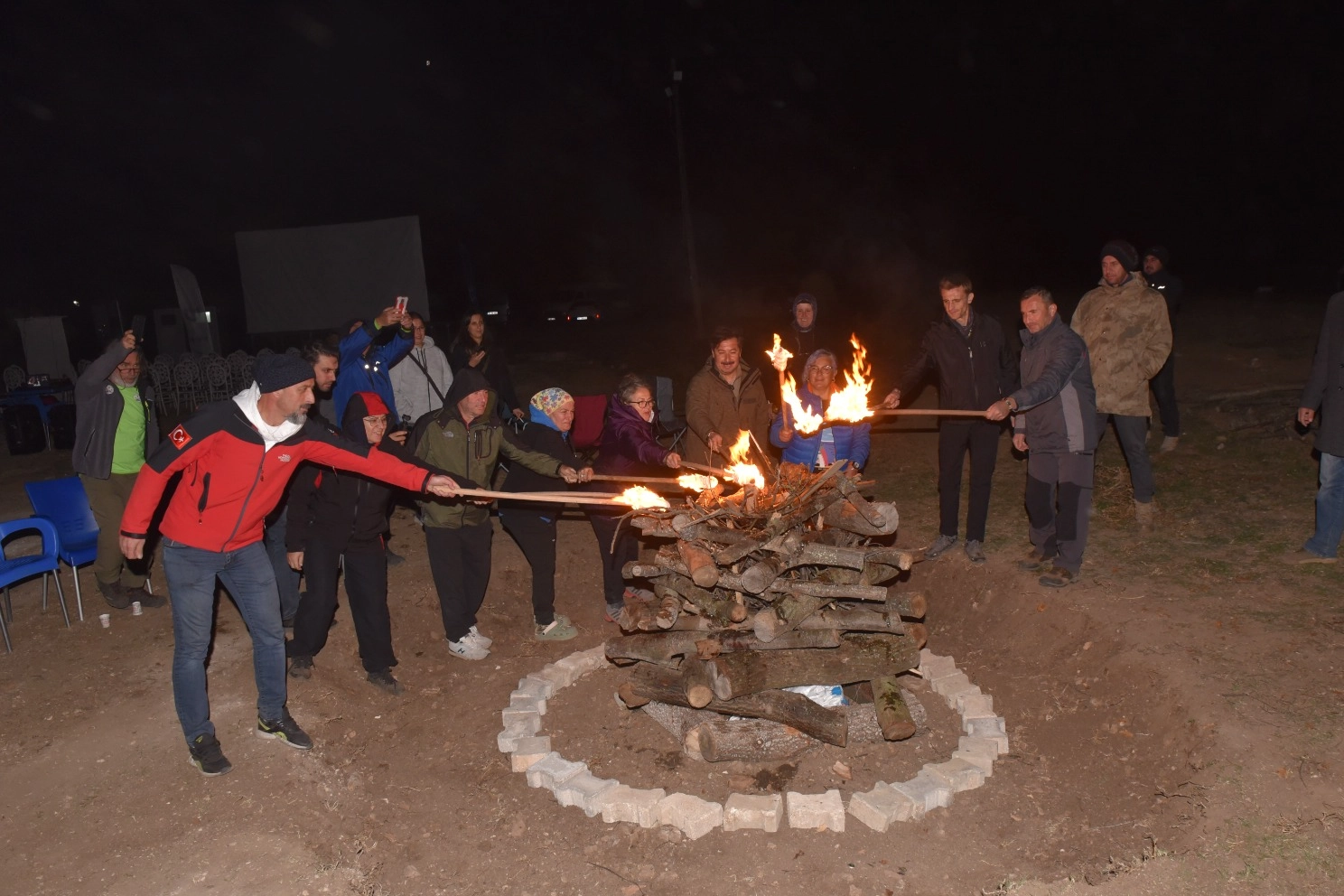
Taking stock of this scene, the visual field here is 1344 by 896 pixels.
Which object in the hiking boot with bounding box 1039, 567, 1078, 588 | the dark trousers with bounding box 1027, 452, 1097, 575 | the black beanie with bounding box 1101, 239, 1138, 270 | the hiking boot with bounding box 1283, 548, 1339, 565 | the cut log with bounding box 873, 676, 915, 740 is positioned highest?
the black beanie with bounding box 1101, 239, 1138, 270

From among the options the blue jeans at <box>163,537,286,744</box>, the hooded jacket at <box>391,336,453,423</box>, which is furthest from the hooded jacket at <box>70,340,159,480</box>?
the blue jeans at <box>163,537,286,744</box>

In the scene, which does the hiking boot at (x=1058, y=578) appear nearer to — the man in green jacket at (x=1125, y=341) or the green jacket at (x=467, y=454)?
the man in green jacket at (x=1125, y=341)

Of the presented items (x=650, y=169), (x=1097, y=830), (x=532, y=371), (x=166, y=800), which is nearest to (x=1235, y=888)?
(x=1097, y=830)

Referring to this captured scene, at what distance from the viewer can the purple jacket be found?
22.6 ft

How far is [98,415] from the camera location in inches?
277

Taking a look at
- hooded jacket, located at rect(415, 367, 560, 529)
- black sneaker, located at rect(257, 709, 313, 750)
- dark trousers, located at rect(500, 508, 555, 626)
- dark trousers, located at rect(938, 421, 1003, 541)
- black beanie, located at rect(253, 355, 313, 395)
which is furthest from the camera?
dark trousers, located at rect(938, 421, 1003, 541)

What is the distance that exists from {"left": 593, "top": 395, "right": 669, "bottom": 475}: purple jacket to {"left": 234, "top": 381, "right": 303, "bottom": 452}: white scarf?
8.60 feet

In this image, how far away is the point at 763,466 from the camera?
6445mm

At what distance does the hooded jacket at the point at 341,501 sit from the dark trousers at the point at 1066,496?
4.90 m

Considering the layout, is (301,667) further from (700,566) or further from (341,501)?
(700,566)

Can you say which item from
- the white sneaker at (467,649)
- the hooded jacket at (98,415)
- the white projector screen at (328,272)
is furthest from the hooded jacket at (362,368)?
the white projector screen at (328,272)

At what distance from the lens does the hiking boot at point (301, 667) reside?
20.5 ft

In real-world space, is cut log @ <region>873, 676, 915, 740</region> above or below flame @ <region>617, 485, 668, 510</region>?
below

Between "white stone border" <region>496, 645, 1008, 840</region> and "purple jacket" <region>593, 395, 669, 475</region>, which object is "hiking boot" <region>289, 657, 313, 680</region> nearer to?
"white stone border" <region>496, 645, 1008, 840</region>
